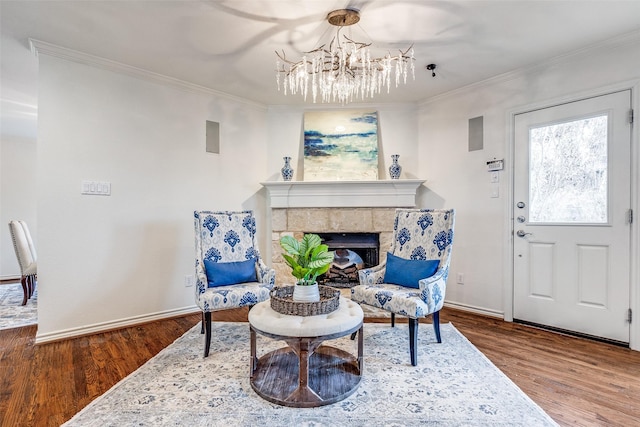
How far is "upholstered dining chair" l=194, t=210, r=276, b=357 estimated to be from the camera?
8.00ft

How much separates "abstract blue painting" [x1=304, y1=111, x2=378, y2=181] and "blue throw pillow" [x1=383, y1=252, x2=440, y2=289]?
4.89 feet

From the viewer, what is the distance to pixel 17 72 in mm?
3230

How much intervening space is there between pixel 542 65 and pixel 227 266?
11.0 ft

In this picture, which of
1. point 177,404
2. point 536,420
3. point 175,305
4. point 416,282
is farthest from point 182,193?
point 536,420

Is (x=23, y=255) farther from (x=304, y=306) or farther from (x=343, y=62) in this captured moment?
(x=343, y=62)

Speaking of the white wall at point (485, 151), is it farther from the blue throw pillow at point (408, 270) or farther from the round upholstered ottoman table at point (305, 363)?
the round upholstered ottoman table at point (305, 363)

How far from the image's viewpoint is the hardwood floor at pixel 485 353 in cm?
175

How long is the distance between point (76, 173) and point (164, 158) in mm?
756

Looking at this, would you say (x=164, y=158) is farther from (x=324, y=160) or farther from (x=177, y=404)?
(x=177, y=404)

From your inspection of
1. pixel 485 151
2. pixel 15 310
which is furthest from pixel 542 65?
pixel 15 310

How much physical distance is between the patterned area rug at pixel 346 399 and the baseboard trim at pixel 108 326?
89 cm

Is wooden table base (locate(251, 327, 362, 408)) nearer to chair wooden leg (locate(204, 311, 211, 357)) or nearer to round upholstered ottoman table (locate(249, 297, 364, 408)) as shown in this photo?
round upholstered ottoman table (locate(249, 297, 364, 408))

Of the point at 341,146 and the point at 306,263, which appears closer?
the point at 306,263

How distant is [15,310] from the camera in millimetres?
3629
